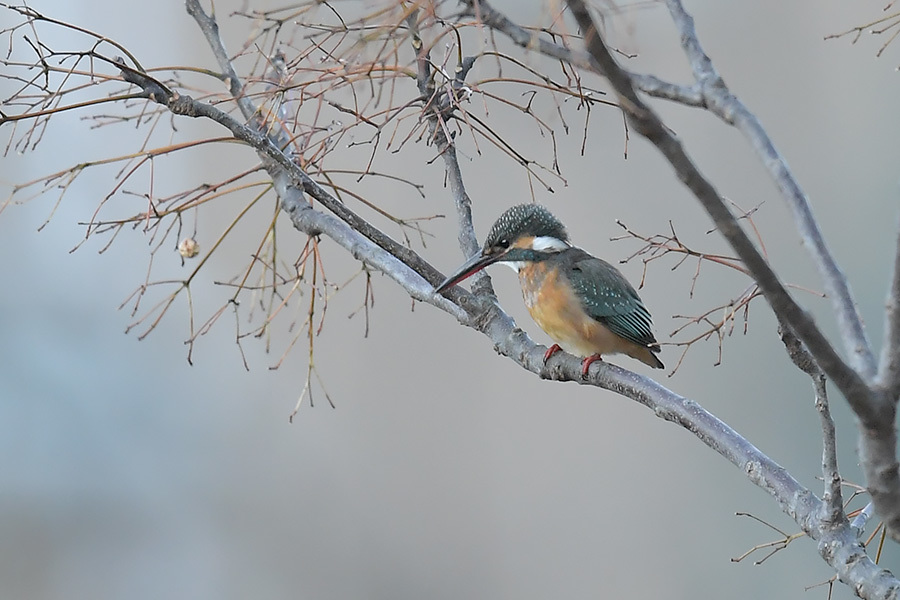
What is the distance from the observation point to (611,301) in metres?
0.92

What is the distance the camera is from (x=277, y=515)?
6.75 ft

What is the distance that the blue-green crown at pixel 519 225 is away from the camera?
33.9 inches

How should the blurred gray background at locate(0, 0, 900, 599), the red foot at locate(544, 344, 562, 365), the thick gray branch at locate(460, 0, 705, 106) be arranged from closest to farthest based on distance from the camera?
the thick gray branch at locate(460, 0, 705, 106)
the red foot at locate(544, 344, 562, 365)
the blurred gray background at locate(0, 0, 900, 599)

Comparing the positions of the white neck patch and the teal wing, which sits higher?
the white neck patch

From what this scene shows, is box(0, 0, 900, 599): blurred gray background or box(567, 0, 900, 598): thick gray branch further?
box(0, 0, 900, 599): blurred gray background

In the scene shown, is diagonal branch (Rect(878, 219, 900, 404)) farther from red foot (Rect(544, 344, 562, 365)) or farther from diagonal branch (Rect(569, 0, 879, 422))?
red foot (Rect(544, 344, 562, 365))

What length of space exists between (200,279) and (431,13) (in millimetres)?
1680

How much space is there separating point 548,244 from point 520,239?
0.07m

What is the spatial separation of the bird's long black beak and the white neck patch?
0.08m

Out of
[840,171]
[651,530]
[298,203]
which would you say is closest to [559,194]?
[840,171]

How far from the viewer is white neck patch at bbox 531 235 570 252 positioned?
93 cm

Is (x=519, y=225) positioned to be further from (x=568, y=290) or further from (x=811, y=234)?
(x=811, y=234)

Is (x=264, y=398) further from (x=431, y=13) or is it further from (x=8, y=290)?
(x=431, y=13)

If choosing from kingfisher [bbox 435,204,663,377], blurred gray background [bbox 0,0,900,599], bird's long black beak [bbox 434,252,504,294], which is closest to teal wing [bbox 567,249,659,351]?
kingfisher [bbox 435,204,663,377]
